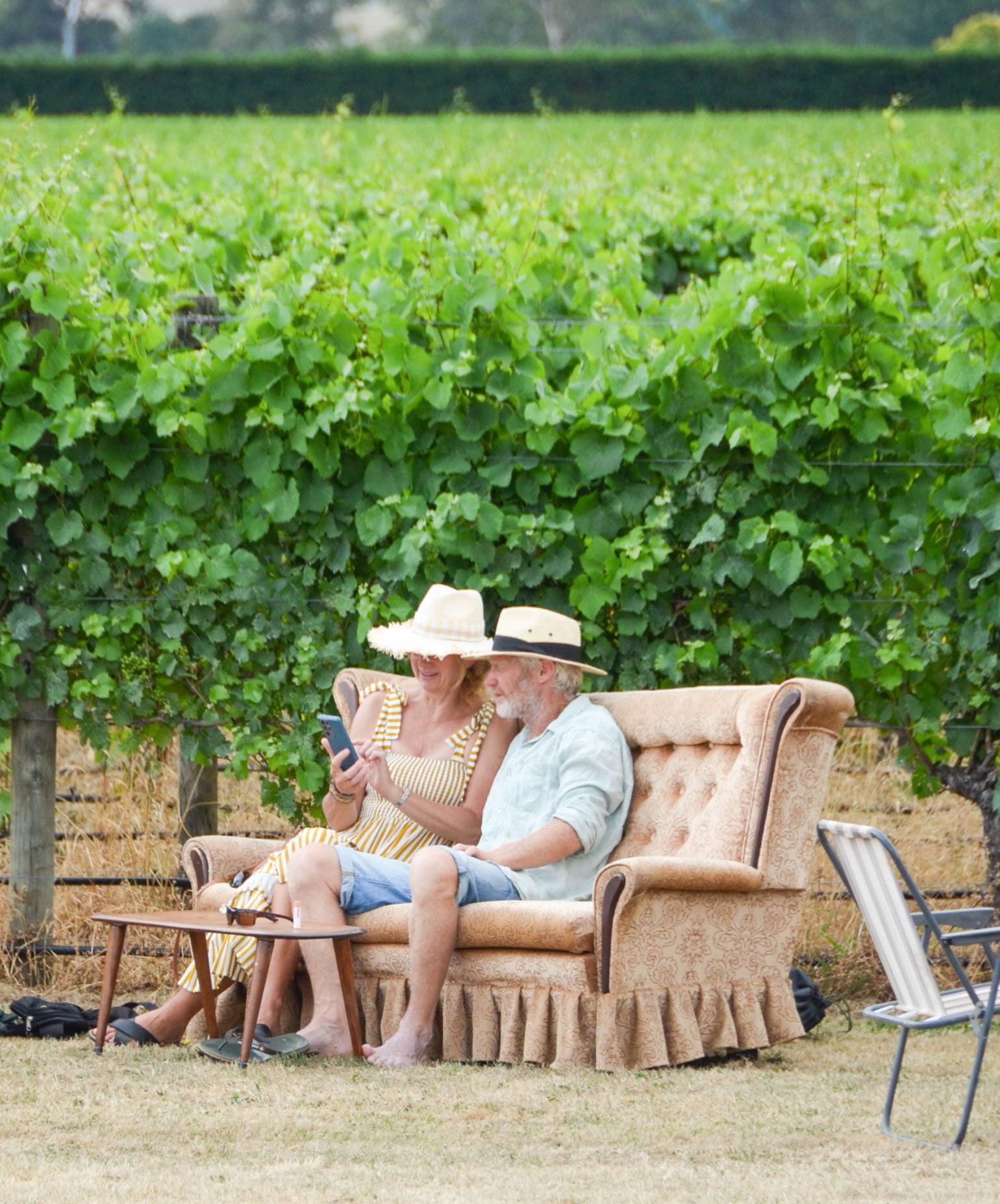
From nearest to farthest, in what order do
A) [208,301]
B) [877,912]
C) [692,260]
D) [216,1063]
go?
[877,912]
[216,1063]
[208,301]
[692,260]

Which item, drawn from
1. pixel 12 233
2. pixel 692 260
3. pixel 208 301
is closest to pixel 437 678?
pixel 208 301

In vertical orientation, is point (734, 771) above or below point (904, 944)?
above

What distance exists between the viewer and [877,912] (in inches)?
126

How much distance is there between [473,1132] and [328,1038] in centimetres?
83

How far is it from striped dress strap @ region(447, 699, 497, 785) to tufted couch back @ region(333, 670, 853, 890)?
0.41 m

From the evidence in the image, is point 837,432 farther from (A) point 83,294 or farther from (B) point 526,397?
(A) point 83,294

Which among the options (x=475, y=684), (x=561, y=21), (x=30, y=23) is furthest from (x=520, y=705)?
(x=30, y=23)

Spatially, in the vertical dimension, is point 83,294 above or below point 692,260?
below

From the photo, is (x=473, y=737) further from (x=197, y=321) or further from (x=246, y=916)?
(x=197, y=321)

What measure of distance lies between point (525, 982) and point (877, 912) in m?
1.05

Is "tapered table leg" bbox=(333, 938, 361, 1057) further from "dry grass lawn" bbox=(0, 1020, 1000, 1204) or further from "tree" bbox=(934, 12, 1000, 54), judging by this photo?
"tree" bbox=(934, 12, 1000, 54)

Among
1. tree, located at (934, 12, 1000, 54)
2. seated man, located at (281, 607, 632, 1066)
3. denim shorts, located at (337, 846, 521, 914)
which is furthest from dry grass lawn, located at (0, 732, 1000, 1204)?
tree, located at (934, 12, 1000, 54)

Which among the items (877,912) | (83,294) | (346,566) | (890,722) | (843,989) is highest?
(83,294)

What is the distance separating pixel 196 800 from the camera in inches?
205
